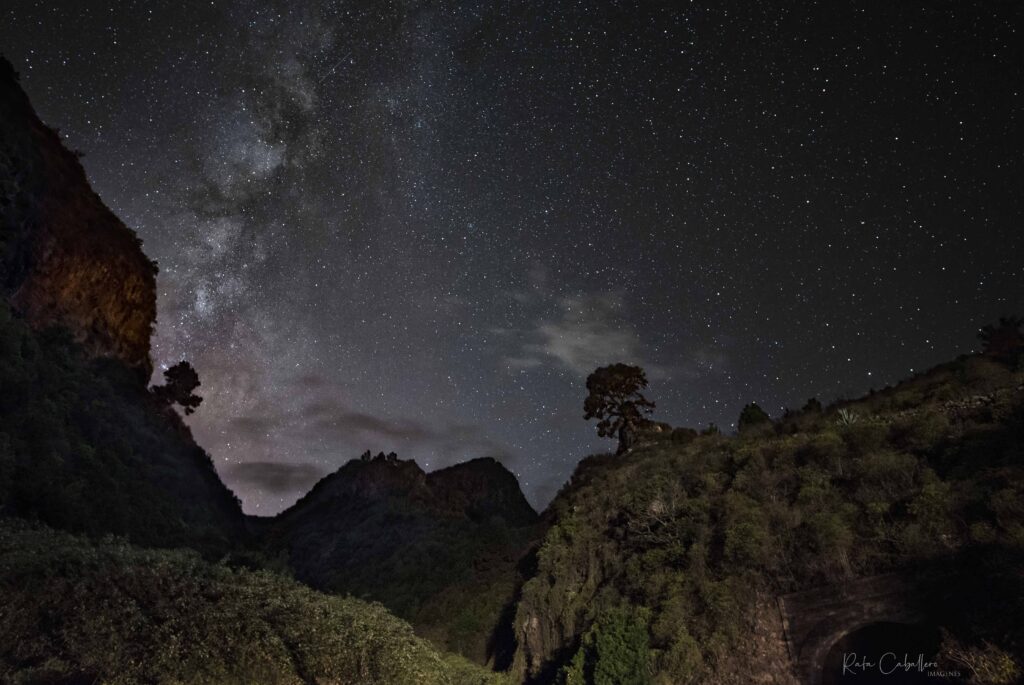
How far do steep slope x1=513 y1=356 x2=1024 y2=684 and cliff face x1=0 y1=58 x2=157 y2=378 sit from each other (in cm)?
2836

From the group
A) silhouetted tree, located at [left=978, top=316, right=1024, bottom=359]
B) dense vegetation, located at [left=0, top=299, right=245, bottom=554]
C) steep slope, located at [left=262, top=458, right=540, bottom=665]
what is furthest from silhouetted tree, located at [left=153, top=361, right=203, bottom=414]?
silhouetted tree, located at [left=978, top=316, right=1024, bottom=359]

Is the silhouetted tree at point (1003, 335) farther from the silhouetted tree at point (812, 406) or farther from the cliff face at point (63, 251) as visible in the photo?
the cliff face at point (63, 251)

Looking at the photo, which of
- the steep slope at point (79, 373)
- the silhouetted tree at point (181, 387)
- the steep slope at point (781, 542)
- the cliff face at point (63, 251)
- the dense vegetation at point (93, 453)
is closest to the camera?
the steep slope at point (781, 542)

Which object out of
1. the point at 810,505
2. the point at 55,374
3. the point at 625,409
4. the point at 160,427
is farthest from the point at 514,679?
the point at 160,427

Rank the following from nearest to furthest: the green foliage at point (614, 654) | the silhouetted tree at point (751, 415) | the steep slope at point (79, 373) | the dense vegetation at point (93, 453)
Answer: the green foliage at point (614, 654), the dense vegetation at point (93, 453), the steep slope at point (79, 373), the silhouetted tree at point (751, 415)

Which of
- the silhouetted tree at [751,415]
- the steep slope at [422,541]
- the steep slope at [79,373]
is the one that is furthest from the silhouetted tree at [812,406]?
the steep slope at [79,373]

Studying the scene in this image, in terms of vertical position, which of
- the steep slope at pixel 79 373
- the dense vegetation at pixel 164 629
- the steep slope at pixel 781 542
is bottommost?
the dense vegetation at pixel 164 629

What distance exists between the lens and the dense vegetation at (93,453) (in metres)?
20.1

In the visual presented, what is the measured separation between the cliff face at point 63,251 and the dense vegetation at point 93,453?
174cm

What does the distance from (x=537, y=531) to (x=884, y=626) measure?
73.6 feet

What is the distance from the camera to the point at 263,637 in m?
13.2

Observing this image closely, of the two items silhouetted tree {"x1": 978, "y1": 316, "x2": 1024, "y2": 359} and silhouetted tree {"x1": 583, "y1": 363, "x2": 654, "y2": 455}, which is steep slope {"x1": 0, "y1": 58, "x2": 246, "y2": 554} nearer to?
silhouetted tree {"x1": 583, "y1": 363, "x2": 654, "y2": 455}

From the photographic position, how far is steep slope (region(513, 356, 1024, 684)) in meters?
13.0

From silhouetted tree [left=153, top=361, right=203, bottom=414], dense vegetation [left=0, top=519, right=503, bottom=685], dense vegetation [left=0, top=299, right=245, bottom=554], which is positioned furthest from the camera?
silhouetted tree [left=153, top=361, right=203, bottom=414]
